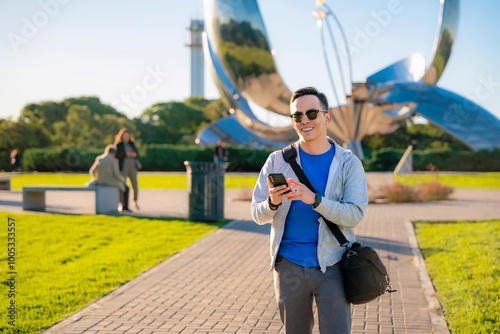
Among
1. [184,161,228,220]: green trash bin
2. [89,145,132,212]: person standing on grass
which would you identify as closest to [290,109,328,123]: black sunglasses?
[184,161,228,220]: green trash bin

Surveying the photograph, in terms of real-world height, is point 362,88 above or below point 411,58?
below

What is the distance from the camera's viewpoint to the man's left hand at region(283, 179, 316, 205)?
7.41ft

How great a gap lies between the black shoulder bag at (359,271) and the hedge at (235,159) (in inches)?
1243

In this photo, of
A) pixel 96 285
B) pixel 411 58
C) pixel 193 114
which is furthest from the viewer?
pixel 193 114

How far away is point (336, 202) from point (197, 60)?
90.4 metres

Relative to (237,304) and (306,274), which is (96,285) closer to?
(237,304)

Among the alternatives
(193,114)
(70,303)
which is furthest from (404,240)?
(193,114)

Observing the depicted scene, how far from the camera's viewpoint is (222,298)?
495 cm

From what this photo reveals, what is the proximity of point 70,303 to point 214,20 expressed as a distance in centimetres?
1203

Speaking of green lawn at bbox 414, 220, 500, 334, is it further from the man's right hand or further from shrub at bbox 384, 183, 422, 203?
shrub at bbox 384, 183, 422, 203

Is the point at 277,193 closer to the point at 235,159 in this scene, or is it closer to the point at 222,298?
the point at 222,298

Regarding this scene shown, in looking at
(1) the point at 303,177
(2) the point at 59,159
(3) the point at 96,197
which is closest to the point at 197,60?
A: (2) the point at 59,159

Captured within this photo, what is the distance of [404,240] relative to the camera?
8117 millimetres

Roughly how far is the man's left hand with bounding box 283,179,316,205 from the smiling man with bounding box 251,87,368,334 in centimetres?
9
